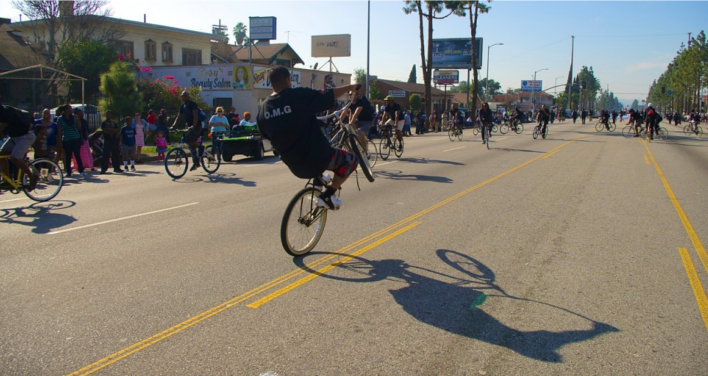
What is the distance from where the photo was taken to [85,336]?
156 inches

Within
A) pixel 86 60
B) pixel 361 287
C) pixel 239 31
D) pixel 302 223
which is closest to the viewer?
pixel 361 287

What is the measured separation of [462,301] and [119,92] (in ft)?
85.1

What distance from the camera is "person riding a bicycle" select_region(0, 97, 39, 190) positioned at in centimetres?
923

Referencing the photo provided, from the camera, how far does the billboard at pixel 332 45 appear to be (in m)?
52.8

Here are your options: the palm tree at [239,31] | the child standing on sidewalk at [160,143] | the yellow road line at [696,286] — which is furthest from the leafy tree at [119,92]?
the palm tree at [239,31]

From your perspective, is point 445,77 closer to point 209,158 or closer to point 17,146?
point 209,158

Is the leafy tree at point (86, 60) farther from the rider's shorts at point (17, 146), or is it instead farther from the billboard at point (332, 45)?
the rider's shorts at point (17, 146)

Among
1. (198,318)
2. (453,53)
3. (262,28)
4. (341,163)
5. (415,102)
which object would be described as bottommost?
(198,318)

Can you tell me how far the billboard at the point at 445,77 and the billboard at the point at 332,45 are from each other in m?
33.0

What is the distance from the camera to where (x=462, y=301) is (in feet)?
15.5

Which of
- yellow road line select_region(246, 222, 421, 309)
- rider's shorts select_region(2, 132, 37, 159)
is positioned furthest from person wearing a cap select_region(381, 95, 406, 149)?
rider's shorts select_region(2, 132, 37, 159)

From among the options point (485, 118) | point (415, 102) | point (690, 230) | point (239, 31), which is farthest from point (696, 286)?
point (239, 31)

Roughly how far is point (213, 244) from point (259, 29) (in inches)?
1888

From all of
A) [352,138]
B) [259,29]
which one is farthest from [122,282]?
[259,29]
